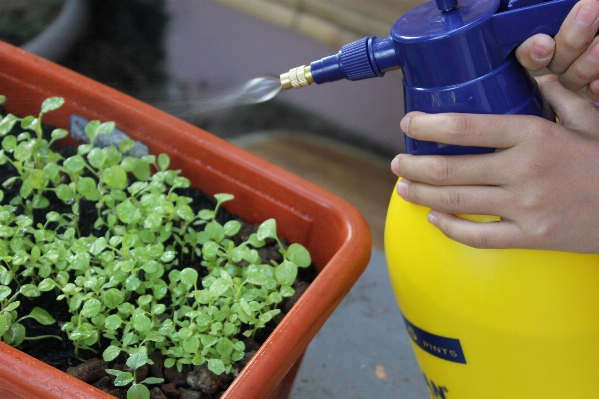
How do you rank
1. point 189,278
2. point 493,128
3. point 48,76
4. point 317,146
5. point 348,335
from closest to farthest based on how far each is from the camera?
point 493,128
point 189,278
point 48,76
point 348,335
point 317,146

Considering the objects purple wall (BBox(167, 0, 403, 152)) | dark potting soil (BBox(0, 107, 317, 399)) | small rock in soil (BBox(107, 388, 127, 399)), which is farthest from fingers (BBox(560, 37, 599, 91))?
purple wall (BBox(167, 0, 403, 152))

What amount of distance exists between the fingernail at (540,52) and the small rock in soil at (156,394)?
0.34 m

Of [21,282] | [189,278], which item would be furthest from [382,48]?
[21,282]

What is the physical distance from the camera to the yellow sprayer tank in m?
0.47

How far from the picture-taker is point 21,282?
0.54m

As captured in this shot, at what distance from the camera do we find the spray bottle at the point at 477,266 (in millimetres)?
402

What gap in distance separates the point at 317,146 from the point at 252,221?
574mm

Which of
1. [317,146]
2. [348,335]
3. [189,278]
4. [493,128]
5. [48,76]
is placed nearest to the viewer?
[493,128]

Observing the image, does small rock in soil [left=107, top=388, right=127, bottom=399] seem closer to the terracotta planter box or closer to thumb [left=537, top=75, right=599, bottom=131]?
the terracotta planter box

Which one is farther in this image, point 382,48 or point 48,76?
point 48,76

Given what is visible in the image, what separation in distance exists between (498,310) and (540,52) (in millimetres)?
185

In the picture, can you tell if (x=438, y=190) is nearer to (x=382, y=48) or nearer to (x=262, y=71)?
(x=382, y=48)

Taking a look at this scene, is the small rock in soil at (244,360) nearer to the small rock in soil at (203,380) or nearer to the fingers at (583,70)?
the small rock in soil at (203,380)

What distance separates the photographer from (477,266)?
1.55 feet
